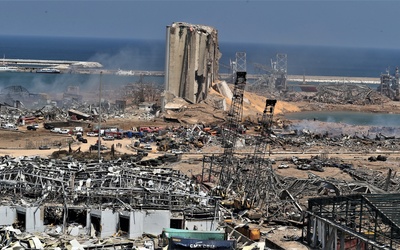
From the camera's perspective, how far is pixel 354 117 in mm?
87875

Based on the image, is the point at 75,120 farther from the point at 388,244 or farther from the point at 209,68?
the point at 388,244

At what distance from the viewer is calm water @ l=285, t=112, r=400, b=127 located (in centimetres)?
8225

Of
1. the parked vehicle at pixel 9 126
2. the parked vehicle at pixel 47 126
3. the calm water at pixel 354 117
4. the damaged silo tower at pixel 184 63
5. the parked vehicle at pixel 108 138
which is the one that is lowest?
the parked vehicle at pixel 108 138

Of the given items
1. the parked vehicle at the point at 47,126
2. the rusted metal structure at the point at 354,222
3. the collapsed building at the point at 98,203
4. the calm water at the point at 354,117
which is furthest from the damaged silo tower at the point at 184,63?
the rusted metal structure at the point at 354,222

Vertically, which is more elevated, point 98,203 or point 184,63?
point 184,63

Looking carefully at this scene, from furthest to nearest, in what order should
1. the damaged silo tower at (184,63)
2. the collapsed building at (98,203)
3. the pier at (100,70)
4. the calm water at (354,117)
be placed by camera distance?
the pier at (100,70) < the calm water at (354,117) < the damaged silo tower at (184,63) < the collapsed building at (98,203)

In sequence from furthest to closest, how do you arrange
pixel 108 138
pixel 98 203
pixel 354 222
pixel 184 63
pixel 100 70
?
pixel 100 70 < pixel 184 63 < pixel 108 138 < pixel 98 203 < pixel 354 222

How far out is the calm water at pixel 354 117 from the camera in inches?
3238

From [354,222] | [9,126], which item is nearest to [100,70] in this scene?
[9,126]

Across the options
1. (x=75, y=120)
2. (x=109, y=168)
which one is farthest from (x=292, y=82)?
(x=109, y=168)

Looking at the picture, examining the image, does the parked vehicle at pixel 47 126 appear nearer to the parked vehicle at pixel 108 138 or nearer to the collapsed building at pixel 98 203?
the parked vehicle at pixel 108 138

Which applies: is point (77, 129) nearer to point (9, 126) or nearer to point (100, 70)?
point (9, 126)

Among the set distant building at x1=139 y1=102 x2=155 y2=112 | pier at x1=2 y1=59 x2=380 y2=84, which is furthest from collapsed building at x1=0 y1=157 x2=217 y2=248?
pier at x1=2 y1=59 x2=380 y2=84

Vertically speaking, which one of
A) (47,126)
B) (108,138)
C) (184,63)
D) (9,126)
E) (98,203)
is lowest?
(98,203)
